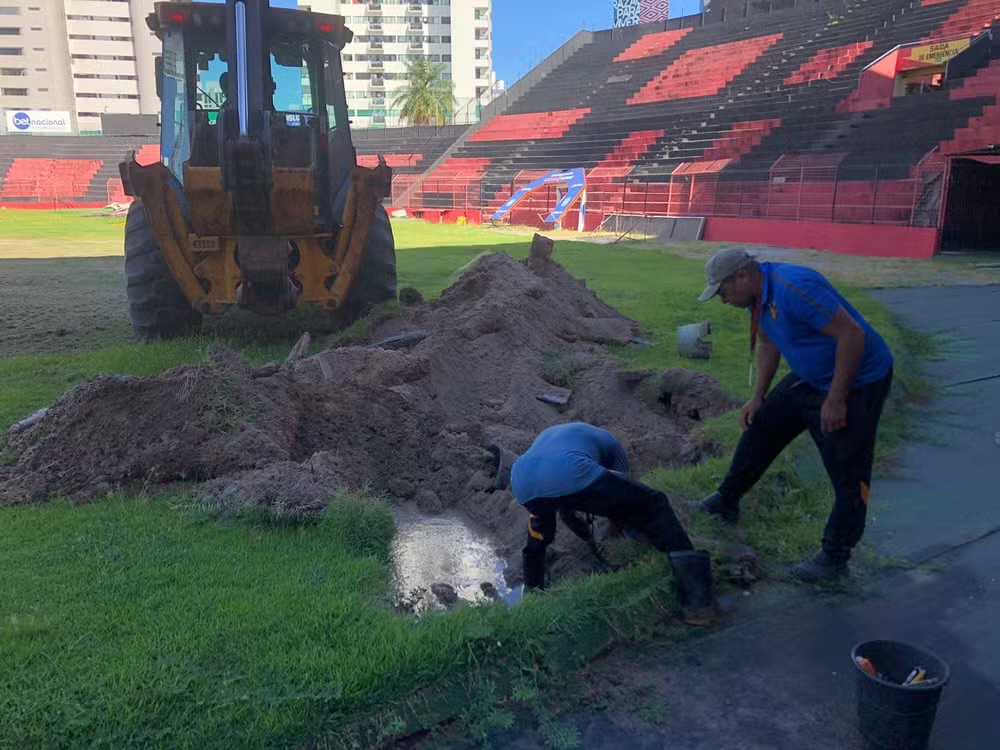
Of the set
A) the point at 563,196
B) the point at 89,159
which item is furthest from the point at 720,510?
the point at 89,159

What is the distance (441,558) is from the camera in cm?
420

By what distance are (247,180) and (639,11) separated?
50602 mm

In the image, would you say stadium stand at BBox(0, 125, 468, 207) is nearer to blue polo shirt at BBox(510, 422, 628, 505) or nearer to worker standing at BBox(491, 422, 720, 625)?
blue polo shirt at BBox(510, 422, 628, 505)

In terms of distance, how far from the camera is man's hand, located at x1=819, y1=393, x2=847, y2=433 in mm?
3373

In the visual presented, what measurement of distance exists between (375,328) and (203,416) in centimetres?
339

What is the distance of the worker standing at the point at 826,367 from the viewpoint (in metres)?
3.33

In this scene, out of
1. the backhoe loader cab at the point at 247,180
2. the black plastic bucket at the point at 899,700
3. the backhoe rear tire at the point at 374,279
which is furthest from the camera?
the backhoe rear tire at the point at 374,279

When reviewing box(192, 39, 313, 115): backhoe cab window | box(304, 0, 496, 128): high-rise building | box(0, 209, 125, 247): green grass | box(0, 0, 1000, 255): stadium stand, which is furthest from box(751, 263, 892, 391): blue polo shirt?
box(304, 0, 496, 128): high-rise building

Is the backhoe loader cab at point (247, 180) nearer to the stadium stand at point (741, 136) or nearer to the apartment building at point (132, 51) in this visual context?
the stadium stand at point (741, 136)

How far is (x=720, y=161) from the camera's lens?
2642cm

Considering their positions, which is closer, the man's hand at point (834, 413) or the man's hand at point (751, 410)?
the man's hand at point (834, 413)

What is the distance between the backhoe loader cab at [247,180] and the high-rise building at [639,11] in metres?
46.8

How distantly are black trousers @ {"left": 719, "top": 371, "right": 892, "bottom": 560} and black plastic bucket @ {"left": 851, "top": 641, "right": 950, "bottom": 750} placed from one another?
37.6 inches

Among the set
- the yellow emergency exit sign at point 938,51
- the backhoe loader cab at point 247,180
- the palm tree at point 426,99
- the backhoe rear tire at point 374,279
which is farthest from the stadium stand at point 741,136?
the backhoe loader cab at point 247,180
